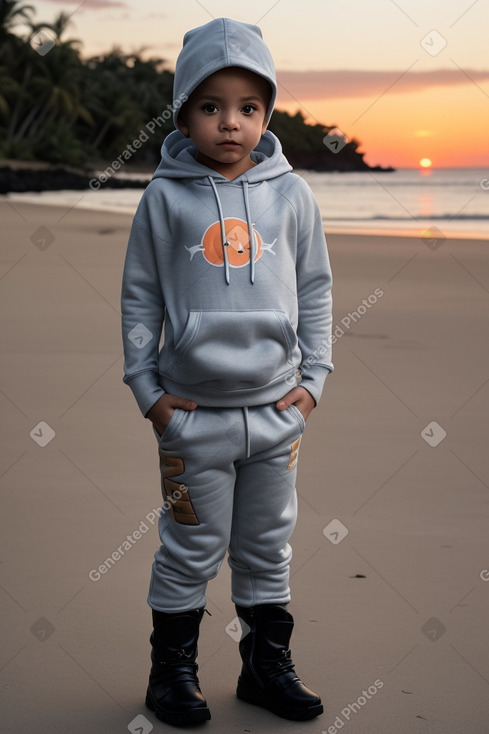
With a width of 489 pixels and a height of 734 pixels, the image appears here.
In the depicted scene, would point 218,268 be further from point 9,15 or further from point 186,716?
point 9,15

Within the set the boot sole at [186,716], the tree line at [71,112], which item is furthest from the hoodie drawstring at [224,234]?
the tree line at [71,112]

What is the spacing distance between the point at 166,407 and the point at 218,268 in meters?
0.31

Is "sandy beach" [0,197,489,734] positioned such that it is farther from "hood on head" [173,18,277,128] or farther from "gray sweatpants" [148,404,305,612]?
"hood on head" [173,18,277,128]

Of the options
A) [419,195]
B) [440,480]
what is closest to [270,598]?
[440,480]

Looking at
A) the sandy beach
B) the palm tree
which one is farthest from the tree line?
the sandy beach

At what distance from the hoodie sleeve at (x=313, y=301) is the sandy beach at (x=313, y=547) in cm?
67

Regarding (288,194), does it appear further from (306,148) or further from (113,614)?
(306,148)

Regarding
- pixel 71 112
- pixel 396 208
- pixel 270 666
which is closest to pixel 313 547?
pixel 270 666

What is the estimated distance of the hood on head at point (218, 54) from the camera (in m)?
2.07

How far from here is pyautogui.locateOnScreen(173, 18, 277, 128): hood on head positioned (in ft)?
6.79

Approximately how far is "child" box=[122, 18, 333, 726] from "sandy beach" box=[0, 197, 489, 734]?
18 cm

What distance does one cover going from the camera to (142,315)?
2.21m

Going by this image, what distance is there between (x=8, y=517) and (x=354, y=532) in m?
1.06

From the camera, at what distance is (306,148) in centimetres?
5128
